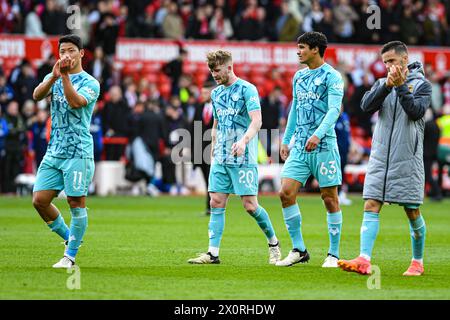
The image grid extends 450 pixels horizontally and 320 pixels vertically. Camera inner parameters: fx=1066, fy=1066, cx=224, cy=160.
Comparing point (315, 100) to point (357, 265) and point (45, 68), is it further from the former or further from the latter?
point (45, 68)

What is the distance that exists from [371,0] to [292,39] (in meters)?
3.42

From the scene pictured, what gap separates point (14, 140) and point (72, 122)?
16671mm

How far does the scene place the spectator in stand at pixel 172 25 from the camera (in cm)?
3156

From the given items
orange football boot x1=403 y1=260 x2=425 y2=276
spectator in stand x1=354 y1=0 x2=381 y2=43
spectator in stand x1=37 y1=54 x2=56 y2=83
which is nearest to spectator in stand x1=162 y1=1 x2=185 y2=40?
spectator in stand x1=37 y1=54 x2=56 y2=83

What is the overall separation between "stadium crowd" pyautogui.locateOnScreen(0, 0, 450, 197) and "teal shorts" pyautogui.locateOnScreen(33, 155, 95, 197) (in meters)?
15.1

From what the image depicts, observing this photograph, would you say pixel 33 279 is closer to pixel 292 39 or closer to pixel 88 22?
pixel 88 22

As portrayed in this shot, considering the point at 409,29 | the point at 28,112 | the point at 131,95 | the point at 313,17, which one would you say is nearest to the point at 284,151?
the point at 28,112

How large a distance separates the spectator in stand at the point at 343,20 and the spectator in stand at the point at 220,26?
12.2 ft

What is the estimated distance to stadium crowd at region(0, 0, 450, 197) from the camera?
91.8ft

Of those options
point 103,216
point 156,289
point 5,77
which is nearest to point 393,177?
point 156,289

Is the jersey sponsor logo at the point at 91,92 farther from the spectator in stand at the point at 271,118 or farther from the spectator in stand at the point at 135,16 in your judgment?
the spectator in stand at the point at 135,16

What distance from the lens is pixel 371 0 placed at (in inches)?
1377

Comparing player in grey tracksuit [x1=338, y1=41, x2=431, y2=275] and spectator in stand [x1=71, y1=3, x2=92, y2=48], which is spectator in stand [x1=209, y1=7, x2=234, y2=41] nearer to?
spectator in stand [x1=71, y1=3, x2=92, y2=48]

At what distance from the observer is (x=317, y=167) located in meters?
11.7
